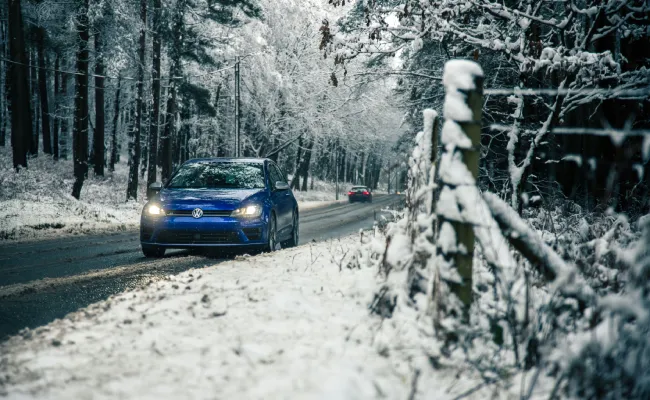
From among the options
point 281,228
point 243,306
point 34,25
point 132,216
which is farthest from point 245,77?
point 243,306

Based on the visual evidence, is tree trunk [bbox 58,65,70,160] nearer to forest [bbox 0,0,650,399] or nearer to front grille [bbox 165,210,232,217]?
forest [bbox 0,0,650,399]

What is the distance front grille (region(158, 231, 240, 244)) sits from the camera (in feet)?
25.9

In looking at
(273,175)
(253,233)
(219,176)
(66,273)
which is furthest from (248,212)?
(66,273)

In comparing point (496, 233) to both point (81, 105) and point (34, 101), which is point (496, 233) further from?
point (34, 101)

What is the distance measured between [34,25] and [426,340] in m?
29.3

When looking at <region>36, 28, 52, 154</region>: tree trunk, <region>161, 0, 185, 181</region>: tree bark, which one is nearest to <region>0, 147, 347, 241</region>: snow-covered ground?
<region>161, 0, 185, 181</region>: tree bark

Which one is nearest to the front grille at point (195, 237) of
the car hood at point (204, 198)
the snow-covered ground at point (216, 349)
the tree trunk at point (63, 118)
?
the car hood at point (204, 198)

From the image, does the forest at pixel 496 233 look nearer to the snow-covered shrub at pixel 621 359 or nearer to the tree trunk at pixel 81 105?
the snow-covered shrub at pixel 621 359

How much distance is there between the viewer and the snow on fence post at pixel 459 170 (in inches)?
114

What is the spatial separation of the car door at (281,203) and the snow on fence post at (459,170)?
633 centimetres

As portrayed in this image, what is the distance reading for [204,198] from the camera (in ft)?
26.7

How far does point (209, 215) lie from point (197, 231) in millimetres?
325

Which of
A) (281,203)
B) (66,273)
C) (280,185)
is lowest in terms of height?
(66,273)

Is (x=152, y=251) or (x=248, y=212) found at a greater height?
(x=248, y=212)
